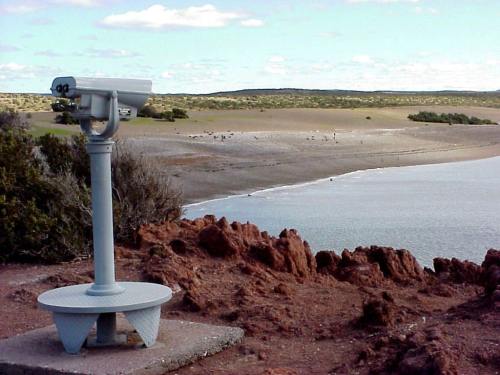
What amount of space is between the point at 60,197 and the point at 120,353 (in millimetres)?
4039

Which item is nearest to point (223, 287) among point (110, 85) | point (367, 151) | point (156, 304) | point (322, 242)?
point (156, 304)

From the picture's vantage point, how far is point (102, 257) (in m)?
6.05

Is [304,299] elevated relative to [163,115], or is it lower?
lower

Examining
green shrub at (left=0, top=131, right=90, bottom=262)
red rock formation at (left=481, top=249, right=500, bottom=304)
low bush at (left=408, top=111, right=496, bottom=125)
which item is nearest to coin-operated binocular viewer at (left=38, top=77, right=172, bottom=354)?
red rock formation at (left=481, top=249, right=500, bottom=304)

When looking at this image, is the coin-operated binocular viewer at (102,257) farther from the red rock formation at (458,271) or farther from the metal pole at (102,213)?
the red rock formation at (458,271)

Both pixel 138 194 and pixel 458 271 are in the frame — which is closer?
pixel 458 271

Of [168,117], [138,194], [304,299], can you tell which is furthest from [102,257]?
[168,117]

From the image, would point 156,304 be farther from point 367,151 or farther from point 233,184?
point 367,151

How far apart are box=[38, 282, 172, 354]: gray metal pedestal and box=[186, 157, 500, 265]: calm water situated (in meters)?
5.09

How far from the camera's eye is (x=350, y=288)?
8.19m

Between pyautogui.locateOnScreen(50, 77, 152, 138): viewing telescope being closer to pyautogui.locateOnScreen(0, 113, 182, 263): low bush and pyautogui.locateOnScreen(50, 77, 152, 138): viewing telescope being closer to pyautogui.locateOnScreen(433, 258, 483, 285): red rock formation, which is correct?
pyautogui.locateOnScreen(0, 113, 182, 263): low bush

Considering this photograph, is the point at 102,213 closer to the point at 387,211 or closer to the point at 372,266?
the point at 372,266

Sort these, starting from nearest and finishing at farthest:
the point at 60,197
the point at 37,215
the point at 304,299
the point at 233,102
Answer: the point at 304,299
the point at 37,215
the point at 60,197
the point at 233,102

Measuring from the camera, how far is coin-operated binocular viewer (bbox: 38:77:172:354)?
5871 millimetres
